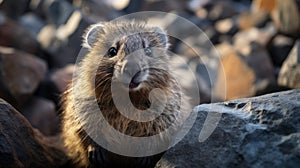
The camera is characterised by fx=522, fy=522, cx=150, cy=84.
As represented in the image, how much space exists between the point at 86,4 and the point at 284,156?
22.2ft

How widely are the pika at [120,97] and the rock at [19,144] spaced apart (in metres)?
0.26

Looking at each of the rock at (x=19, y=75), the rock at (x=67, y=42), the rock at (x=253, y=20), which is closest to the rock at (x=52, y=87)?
the rock at (x=19, y=75)

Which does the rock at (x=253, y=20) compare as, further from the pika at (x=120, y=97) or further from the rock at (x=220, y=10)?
the pika at (x=120, y=97)

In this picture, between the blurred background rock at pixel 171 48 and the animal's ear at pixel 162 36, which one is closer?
the animal's ear at pixel 162 36

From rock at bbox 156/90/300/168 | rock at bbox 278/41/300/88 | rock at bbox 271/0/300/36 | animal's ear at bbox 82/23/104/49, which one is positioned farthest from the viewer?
rock at bbox 271/0/300/36

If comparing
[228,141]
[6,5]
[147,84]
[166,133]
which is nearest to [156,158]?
[166,133]

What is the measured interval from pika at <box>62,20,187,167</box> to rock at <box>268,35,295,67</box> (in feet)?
12.9

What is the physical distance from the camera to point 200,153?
3113 millimetres

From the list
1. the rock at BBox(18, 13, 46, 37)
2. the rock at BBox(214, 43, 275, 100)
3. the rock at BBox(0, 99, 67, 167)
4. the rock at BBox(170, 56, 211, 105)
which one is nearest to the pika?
the rock at BBox(0, 99, 67, 167)

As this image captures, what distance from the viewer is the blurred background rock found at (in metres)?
5.68

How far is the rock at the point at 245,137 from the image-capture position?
9.59 ft

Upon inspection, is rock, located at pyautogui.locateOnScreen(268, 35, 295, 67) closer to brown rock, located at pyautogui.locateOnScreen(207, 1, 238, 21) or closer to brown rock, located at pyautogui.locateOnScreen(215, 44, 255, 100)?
brown rock, located at pyautogui.locateOnScreen(215, 44, 255, 100)

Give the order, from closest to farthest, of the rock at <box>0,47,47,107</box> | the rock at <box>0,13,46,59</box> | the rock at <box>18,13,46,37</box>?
the rock at <box>0,47,47,107</box>
the rock at <box>0,13,46,59</box>
the rock at <box>18,13,46,37</box>

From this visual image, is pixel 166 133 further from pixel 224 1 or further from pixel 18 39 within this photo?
pixel 224 1
